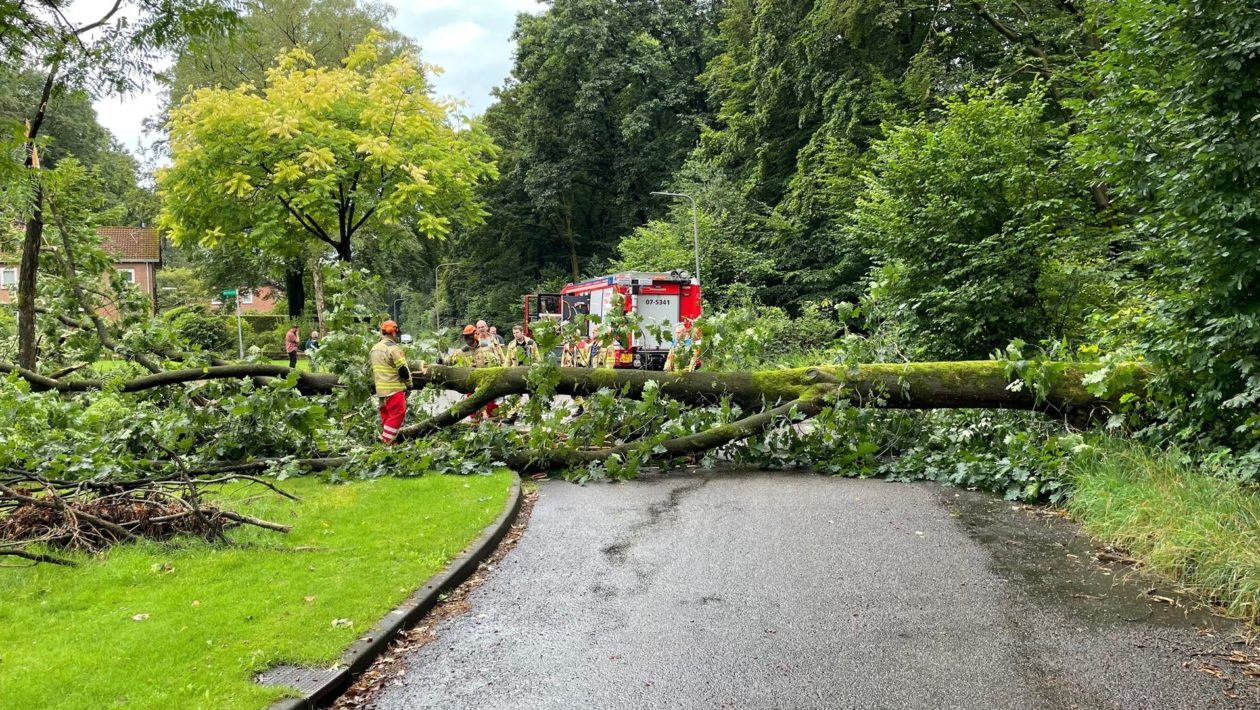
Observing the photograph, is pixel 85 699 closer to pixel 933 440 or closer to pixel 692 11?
pixel 933 440

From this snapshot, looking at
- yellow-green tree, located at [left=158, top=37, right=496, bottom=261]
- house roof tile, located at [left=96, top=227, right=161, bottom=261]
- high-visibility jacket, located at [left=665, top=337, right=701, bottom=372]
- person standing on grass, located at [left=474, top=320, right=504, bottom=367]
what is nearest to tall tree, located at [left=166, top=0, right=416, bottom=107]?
yellow-green tree, located at [left=158, top=37, right=496, bottom=261]

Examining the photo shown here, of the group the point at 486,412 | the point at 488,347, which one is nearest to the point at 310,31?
the point at 488,347

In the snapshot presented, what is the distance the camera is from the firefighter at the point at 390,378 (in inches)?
371

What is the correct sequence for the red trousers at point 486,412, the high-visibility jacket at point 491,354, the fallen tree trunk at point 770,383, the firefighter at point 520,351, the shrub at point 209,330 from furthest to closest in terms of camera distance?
the shrub at point 209,330 → the high-visibility jacket at point 491,354 → the firefighter at point 520,351 → the red trousers at point 486,412 → the fallen tree trunk at point 770,383

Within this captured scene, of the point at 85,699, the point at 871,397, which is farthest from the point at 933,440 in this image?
the point at 85,699

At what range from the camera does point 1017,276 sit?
10625mm

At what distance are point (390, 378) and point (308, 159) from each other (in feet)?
17.8

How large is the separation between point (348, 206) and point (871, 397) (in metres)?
10.1

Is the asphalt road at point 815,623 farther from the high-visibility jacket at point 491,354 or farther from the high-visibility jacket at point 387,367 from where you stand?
the high-visibility jacket at point 491,354

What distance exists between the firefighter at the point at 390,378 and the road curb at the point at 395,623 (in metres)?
3.31

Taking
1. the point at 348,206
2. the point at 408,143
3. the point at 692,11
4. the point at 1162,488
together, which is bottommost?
the point at 1162,488

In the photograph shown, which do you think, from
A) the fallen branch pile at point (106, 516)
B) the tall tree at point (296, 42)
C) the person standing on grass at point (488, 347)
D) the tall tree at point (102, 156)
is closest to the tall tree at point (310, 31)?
the tall tree at point (296, 42)

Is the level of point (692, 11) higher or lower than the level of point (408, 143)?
higher

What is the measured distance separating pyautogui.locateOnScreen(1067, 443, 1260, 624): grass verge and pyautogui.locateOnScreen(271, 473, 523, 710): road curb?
464 centimetres
